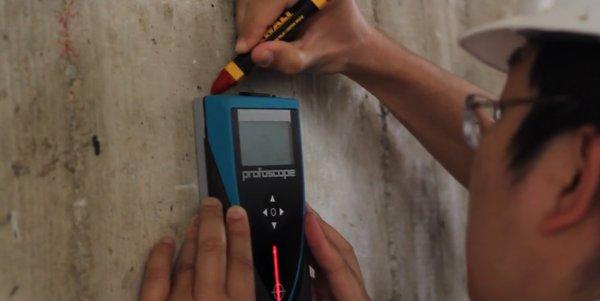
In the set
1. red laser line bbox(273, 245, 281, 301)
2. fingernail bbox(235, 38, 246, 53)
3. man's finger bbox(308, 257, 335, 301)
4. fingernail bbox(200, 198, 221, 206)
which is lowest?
man's finger bbox(308, 257, 335, 301)

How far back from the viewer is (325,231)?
0.94 metres

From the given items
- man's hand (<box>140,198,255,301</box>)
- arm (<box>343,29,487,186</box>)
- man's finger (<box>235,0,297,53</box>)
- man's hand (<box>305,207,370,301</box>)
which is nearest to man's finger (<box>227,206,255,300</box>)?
man's hand (<box>140,198,255,301</box>)

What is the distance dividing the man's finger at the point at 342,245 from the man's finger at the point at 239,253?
0.16 meters

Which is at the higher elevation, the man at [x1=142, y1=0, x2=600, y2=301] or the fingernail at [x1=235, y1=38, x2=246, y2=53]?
the fingernail at [x1=235, y1=38, x2=246, y2=53]

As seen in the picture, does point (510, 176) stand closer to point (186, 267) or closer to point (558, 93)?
point (558, 93)

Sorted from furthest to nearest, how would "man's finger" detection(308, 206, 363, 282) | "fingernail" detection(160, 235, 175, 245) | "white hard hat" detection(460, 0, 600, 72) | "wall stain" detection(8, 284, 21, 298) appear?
"man's finger" detection(308, 206, 363, 282) < "fingernail" detection(160, 235, 175, 245) < "wall stain" detection(8, 284, 21, 298) < "white hard hat" detection(460, 0, 600, 72)

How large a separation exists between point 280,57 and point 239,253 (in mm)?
269

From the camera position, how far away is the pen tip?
0.86m

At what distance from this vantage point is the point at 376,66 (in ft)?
3.28

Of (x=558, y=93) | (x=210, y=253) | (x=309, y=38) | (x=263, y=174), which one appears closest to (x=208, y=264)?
(x=210, y=253)

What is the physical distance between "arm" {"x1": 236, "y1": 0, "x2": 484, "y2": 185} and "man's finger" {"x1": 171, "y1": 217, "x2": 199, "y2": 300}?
245mm

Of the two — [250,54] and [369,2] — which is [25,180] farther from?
[369,2]

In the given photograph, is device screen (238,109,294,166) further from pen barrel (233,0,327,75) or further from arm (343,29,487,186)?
arm (343,29,487,186)

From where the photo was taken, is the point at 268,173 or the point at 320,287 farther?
the point at 320,287
